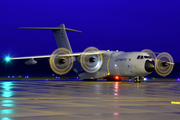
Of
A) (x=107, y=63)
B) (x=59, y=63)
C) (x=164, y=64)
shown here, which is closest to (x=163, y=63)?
(x=164, y=64)

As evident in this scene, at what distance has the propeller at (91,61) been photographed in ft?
133

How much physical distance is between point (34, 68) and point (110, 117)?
16697 cm

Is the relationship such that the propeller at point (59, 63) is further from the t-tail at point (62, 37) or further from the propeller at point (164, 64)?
the propeller at point (164, 64)

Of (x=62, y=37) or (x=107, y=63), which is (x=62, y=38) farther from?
(x=107, y=63)

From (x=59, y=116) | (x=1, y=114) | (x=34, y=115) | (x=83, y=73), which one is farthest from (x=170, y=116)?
(x=83, y=73)

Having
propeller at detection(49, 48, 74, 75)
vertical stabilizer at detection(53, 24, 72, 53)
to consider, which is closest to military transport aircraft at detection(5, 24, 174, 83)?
propeller at detection(49, 48, 74, 75)

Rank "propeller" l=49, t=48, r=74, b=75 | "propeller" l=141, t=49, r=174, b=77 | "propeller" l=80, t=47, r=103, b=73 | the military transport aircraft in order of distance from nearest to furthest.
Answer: the military transport aircraft < "propeller" l=141, t=49, r=174, b=77 < "propeller" l=80, t=47, r=103, b=73 < "propeller" l=49, t=48, r=74, b=75

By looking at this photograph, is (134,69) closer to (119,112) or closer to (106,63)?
(106,63)

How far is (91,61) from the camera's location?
40.4m

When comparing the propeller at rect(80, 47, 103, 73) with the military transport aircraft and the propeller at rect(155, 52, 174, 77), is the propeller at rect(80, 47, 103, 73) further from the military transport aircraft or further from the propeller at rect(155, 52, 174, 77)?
the propeller at rect(155, 52, 174, 77)

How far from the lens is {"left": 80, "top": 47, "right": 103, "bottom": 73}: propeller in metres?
40.4

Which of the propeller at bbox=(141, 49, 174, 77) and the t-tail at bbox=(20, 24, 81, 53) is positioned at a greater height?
the t-tail at bbox=(20, 24, 81, 53)

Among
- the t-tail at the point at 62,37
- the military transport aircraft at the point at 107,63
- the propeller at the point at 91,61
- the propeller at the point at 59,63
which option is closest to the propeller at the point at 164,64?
the military transport aircraft at the point at 107,63

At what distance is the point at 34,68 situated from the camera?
172125mm
